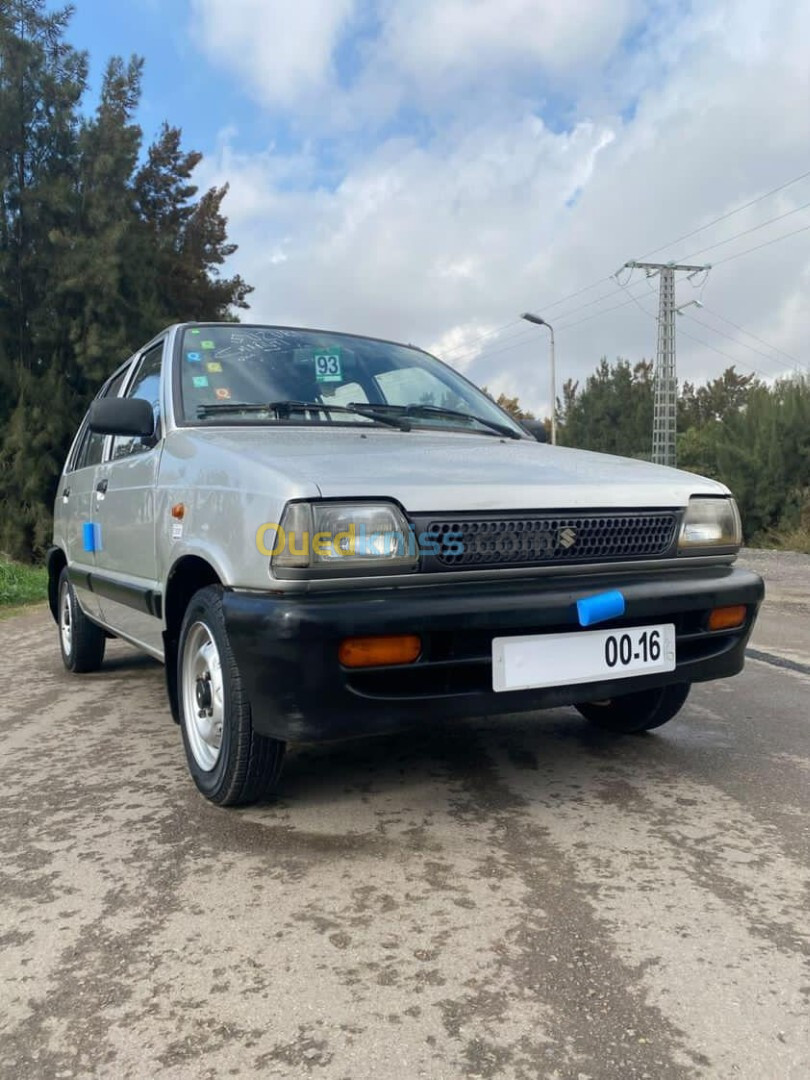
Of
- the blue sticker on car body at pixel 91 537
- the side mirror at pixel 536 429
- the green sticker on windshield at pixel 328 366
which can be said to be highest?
the green sticker on windshield at pixel 328 366

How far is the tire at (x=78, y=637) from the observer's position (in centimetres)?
504

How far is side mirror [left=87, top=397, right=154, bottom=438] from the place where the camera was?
3293 millimetres

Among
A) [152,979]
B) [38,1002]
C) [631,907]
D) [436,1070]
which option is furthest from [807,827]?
[38,1002]

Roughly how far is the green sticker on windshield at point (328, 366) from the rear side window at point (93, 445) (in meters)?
1.29

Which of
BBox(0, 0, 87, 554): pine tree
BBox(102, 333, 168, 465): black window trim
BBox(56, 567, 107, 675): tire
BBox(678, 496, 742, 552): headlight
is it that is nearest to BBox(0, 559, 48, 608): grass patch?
BBox(0, 0, 87, 554): pine tree

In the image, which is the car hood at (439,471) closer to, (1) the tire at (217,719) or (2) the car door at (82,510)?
(1) the tire at (217,719)

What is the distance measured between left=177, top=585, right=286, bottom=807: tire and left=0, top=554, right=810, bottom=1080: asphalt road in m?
0.11

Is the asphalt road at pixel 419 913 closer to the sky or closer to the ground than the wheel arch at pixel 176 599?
closer to the ground

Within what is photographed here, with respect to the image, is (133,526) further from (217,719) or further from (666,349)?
(666,349)

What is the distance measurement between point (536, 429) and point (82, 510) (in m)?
2.41

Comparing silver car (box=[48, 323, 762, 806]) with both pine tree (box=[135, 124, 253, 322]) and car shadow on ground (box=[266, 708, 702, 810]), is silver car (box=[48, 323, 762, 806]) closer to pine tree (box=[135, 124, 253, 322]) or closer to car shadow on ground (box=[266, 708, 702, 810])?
car shadow on ground (box=[266, 708, 702, 810])

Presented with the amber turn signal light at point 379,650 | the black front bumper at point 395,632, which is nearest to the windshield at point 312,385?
the black front bumper at point 395,632

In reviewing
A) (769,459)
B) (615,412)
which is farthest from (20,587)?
(615,412)

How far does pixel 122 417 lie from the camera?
3.30 metres
